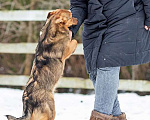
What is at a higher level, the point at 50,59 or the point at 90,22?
the point at 90,22

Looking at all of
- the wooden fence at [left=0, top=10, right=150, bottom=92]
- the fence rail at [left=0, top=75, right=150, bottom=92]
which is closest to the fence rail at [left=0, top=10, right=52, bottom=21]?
the wooden fence at [left=0, top=10, right=150, bottom=92]

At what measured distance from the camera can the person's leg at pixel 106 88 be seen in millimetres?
2801

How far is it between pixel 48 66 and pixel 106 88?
731 mm

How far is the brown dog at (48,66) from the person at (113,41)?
13.3 inches

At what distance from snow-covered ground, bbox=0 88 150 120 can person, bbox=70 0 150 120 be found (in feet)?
4.13

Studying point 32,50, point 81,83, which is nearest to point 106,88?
point 81,83

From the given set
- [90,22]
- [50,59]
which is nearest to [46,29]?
[50,59]

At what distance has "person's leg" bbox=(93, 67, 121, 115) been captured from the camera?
280 cm

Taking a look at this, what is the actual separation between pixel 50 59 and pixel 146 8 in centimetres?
116

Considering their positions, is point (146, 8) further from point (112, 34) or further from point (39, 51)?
point (39, 51)

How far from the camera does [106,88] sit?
2809 mm

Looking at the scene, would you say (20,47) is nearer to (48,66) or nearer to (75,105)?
(75,105)

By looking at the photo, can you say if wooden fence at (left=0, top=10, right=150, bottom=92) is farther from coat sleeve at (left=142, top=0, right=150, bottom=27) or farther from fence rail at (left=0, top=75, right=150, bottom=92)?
coat sleeve at (left=142, top=0, right=150, bottom=27)

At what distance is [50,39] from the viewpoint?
→ 3.31 m
